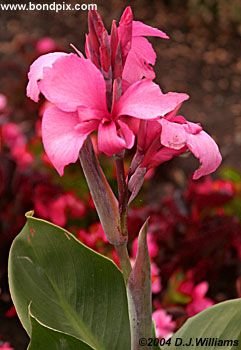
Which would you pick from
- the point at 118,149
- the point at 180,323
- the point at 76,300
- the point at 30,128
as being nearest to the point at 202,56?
the point at 30,128

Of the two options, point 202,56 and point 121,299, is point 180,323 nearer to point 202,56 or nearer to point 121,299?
point 121,299

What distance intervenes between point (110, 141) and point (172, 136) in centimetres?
6

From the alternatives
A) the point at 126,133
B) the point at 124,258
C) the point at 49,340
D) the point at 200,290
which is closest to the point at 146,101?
the point at 126,133

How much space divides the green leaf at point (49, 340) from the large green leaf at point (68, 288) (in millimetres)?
83

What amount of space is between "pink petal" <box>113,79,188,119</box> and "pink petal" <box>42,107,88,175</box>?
5 cm

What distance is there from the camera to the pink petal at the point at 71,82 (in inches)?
33.4

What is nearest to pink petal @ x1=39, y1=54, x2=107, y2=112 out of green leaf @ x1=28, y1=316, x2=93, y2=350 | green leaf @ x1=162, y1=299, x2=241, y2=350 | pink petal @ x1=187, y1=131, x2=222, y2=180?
pink petal @ x1=187, y1=131, x2=222, y2=180

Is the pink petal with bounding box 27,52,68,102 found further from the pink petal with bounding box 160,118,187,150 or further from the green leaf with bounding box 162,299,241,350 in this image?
the green leaf with bounding box 162,299,241,350

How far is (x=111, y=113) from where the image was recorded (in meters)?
0.87

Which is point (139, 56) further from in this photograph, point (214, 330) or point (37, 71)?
point (214, 330)

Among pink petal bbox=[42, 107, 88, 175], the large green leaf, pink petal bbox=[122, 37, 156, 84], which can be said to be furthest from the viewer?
the large green leaf

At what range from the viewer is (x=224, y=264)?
1887 mm

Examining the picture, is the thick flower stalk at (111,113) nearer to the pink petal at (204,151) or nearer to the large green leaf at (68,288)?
the pink petal at (204,151)

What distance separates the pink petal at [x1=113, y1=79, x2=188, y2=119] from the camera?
84 cm
